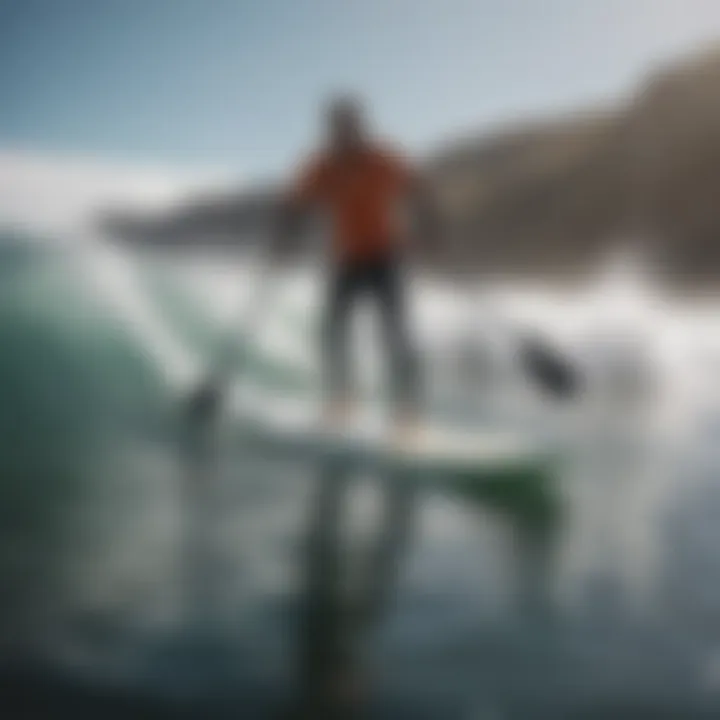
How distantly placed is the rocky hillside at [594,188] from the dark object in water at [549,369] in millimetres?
110

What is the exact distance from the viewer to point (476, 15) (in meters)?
1.73

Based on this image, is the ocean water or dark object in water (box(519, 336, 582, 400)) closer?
the ocean water

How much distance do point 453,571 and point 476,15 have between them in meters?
0.78

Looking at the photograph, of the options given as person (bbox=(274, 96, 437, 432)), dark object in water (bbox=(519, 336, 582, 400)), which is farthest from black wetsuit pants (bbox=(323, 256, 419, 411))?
dark object in water (bbox=(519, 336, 582, 400))

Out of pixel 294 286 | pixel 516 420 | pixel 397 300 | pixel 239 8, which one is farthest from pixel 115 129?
pixel 516 420

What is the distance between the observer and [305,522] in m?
1.68

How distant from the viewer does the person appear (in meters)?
1.69

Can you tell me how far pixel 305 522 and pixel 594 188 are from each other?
0.62 meters

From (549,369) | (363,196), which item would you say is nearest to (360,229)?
(363,196)

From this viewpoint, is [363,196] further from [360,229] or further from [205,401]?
[205,401]

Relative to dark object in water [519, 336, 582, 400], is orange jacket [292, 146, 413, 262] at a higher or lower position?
higher

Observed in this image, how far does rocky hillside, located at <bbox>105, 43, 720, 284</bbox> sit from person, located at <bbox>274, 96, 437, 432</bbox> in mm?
60

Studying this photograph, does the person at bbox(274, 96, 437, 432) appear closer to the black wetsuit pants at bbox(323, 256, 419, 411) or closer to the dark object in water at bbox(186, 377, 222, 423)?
the black wetsuit pants at bbox(323, 256, 419, 411)

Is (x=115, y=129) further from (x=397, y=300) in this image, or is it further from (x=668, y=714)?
(x=668, y=714)
